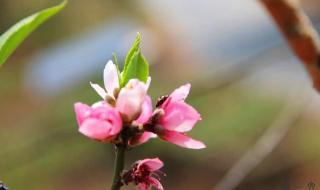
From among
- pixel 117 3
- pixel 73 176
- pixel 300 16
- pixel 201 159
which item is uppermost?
pixel 117 3

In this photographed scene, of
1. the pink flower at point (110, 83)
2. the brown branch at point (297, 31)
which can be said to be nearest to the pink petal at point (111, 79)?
the pink flower at point (110, 83)

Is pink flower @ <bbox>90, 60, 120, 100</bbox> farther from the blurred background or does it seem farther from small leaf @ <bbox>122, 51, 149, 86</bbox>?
the blurred background

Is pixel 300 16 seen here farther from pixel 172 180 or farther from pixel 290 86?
pixel 290 86

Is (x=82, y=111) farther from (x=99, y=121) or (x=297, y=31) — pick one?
(x=297, y=31)

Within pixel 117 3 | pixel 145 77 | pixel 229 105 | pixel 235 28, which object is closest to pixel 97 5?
pixel 117 3

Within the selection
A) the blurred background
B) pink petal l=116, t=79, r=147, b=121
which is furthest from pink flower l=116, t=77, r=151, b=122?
the blurred background

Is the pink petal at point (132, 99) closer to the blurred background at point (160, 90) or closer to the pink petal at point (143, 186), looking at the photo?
the pink petal at point (143, 186)

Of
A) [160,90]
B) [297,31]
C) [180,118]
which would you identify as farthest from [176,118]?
[160,90]
